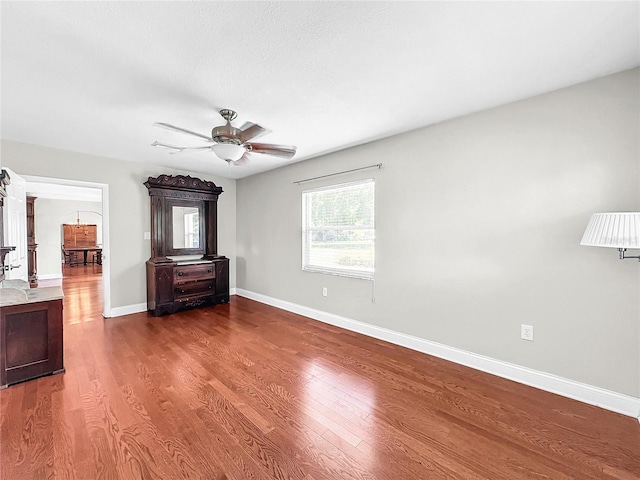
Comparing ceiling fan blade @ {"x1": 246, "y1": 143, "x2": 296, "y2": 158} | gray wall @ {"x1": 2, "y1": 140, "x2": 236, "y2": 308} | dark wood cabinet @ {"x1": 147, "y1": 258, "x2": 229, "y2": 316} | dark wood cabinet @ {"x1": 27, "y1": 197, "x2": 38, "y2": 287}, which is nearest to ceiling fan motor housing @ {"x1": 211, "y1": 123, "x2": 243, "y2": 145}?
ceiling fan blade @ {"x1": 246, "y1": 143, "x2": 296, "y2": 158}

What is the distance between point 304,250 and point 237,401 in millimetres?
2483

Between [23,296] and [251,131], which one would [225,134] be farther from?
[23,296]

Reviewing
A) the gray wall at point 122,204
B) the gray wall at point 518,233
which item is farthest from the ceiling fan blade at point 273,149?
the gray wall at point 122,204

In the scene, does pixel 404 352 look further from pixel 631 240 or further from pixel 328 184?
pixel 328 184

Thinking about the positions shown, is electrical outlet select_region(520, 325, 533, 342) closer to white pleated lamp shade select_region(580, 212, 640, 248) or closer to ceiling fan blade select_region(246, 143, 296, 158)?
white pleated lamp shade select_region(580, 212, 640, 248)

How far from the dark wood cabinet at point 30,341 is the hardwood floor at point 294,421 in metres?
0.11

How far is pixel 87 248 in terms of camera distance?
34.5 feet

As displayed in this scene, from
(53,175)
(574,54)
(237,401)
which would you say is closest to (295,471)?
(237,401)

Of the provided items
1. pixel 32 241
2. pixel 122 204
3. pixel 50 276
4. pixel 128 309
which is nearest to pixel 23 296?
pixel 128 309

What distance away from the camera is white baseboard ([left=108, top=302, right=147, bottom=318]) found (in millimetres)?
4168

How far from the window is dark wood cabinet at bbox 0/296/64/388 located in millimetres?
2813

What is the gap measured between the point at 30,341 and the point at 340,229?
10.7ft

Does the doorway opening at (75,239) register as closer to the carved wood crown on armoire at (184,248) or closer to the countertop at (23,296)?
the carved wood crown on armoire at (184,248)

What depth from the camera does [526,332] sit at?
7.72ft
